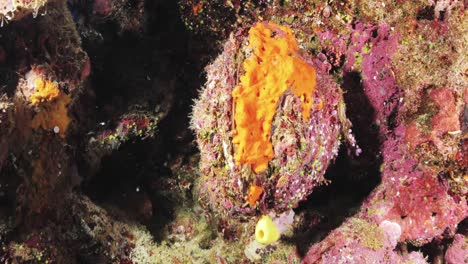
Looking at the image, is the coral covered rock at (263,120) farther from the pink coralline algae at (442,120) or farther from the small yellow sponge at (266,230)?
the pink coralline algae at (442,120)

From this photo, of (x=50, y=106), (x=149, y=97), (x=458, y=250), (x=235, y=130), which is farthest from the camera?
(x=149, y=97)

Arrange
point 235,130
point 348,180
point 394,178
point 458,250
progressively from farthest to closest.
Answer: point 348,180, point 458,250, point 394,178, point 235,130

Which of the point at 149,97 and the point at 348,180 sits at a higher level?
the point at 149,97

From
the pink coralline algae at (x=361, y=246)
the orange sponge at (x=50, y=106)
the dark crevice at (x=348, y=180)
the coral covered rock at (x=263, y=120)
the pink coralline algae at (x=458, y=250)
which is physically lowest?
the pink coralline algae at (x=458, y=250)

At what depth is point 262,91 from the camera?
3.08 metres

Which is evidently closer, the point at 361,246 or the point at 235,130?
the point at 235,130

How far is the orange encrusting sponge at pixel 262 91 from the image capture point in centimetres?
303

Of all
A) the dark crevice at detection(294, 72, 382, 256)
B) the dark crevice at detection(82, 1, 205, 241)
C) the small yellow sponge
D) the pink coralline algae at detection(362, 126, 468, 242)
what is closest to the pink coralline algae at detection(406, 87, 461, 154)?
the pink coralline algae at detection(362, 126, 468, 242)

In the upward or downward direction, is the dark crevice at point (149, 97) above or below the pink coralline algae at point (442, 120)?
above

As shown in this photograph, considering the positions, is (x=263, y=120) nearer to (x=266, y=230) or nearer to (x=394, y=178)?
(x=266, y=230)

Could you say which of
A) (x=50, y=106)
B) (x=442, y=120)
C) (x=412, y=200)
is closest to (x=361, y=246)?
(x=412, y=200)

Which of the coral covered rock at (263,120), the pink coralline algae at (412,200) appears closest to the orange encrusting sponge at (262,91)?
the coral covered rock at (263,120)

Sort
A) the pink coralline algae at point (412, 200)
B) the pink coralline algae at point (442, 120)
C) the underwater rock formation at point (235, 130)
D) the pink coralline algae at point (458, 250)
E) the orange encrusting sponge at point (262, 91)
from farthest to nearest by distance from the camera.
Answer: the pink coralline algae at point (458, 250) < the pink coralline algae at point (412, 200) < the pink coralline algae at point (442, 120) < the underwater rock formation at point (235, 130) < the orange encrusting sponge at point (262, 91)

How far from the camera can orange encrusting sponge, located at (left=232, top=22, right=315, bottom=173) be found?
9.93 feet
